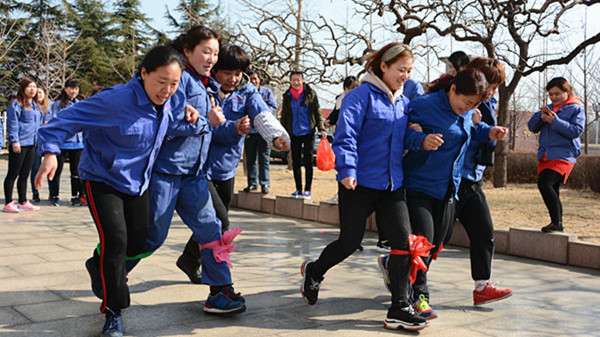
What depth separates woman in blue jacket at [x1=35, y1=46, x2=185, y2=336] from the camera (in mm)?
3293

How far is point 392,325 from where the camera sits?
12.1 feet

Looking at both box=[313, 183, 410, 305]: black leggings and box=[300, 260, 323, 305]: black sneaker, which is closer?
box=[313, 183, 410, 305]: black leggings

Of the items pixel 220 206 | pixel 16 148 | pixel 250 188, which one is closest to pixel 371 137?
pixel 220 206

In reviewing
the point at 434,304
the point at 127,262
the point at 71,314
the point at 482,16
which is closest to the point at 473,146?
the point at 434,304

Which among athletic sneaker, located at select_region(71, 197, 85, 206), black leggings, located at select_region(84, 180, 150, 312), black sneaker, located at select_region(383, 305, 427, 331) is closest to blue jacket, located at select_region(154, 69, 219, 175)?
black leggings, located at select_region(84, 180, 150, 312)

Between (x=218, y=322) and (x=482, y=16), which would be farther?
(x=482, y=16)

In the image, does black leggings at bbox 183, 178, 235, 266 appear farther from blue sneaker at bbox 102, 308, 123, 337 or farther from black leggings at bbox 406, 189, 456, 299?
black leggings at bbox 406, 189, 456, 299

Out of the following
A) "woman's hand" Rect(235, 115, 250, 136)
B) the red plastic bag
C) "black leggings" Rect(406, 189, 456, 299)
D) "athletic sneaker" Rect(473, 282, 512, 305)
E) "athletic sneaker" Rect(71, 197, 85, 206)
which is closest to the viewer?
"black leggings" Rect(406, 189, 456, 299)

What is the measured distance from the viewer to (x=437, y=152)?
12.9 ft

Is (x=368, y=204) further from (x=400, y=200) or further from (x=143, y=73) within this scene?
(x=143, y=73)

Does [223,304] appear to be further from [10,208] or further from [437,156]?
[10,208]

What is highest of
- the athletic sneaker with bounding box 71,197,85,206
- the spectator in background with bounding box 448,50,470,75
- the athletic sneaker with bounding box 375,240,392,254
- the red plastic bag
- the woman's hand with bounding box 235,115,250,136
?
the spectator in background with bounding box 448,50,470,75

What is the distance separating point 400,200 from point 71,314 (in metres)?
2.13

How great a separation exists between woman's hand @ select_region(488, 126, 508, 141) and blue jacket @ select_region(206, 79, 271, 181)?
1.56m
